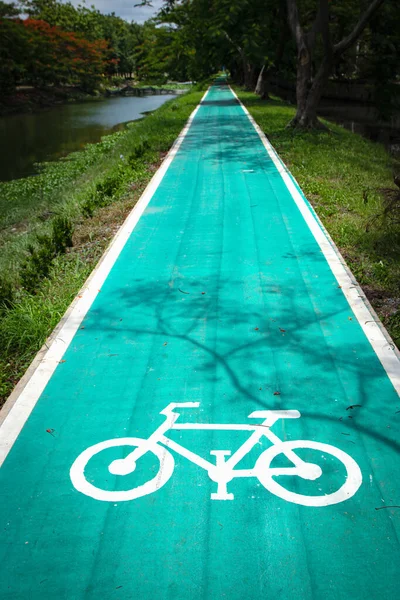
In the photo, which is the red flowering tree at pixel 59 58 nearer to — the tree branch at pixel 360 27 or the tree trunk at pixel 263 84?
the tree trunk at pixel 263 84

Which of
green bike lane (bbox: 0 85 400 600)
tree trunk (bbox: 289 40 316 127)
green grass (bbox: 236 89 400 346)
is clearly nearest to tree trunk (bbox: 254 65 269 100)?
tree trunk (bbox: 289 40 316 127)

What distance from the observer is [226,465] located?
346cm

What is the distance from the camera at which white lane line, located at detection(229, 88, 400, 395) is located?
4.57 m

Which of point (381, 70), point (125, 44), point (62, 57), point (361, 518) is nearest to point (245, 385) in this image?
point (361, 518)

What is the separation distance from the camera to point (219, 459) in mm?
3508

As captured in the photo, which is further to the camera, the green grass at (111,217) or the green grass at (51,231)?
the green grass at (111,217)

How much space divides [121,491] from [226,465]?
0.69 metres

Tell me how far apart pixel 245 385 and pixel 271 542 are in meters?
1.49

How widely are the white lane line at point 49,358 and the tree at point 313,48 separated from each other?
456 inches

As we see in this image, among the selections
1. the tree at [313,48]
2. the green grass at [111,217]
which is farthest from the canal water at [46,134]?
the tree at [313,48]

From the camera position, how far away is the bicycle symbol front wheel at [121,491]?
326 centimetres

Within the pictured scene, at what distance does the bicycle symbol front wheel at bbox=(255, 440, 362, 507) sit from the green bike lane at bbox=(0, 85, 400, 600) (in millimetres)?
17

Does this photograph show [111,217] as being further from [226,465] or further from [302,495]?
[302,495]

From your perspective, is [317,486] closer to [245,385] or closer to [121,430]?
[245,385]
